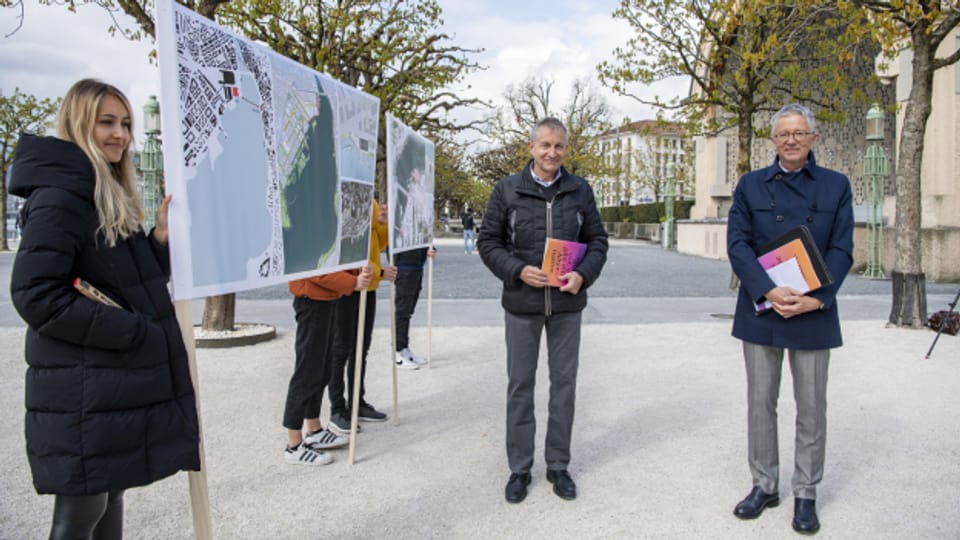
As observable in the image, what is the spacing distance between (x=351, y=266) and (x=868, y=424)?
3924mm

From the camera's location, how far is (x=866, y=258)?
19547mm

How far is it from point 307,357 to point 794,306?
2758 millimetres

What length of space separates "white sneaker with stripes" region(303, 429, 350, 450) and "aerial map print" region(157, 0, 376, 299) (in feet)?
4.00

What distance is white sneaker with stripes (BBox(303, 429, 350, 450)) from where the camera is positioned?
187 inches

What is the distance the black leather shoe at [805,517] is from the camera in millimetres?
3532

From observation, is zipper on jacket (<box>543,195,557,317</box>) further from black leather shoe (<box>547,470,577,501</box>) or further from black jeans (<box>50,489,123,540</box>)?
black jeans (<box>50,489,123,540</box>)

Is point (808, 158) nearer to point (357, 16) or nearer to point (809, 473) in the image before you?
point (809, 473)

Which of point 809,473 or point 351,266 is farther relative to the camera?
point 351,266

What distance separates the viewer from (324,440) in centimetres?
480

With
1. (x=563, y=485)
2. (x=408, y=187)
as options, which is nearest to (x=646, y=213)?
(x=408, y=187)

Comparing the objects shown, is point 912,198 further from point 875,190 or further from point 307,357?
point 875,190

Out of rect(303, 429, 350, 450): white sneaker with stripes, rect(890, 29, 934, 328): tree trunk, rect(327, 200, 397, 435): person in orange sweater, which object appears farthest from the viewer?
rect(890, 29, 934, 328): tree trunk

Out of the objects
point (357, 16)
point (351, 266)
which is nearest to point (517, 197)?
point (351, 266)

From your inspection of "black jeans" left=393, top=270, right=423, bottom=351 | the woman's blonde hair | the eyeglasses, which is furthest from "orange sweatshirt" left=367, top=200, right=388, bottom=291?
the woman's blonde hair
